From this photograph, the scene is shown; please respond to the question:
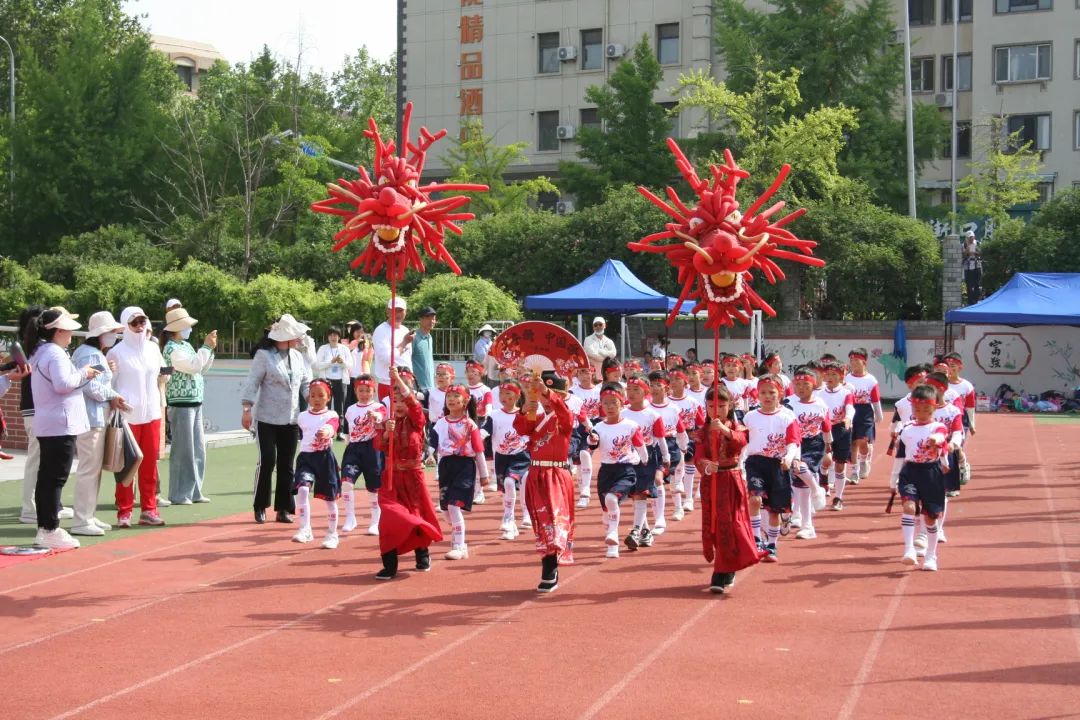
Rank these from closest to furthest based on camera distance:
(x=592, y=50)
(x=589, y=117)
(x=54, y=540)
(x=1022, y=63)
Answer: (x=54, y=540), (x=1022, y=63), (x=592, y=50), (x=589, y=117)

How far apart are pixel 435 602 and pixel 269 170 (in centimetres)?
3374

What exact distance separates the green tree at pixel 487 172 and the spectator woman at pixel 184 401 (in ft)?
98.9

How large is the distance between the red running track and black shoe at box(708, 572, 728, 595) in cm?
14

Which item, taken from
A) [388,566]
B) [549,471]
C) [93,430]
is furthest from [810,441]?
[93,430]

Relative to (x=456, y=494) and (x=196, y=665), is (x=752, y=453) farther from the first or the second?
(x=196, y=665)

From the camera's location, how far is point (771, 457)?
11250 millimetres

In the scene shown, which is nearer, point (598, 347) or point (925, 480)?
point (925, 480)

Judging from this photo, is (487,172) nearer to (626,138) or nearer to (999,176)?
(626,138)

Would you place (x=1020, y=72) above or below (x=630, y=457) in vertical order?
Result: above

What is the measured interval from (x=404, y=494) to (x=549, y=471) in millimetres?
1293

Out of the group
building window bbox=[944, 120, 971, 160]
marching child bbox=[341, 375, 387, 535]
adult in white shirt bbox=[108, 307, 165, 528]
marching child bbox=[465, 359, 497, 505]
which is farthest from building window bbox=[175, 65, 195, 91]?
marching child bbox=[341, 375, 387, 535]

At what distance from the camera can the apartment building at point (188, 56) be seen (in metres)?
90.3

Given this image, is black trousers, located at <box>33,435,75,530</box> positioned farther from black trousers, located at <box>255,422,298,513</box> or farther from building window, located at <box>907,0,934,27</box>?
building window, located at <box>907,0,934,27</box>

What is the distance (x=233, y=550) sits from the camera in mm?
11711
